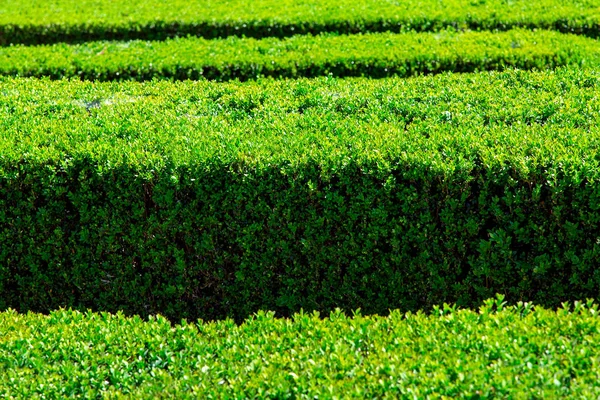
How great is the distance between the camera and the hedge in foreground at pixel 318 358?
3518 mm

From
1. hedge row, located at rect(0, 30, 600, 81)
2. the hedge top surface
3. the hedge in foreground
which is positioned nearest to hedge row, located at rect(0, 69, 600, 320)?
the hedge top surface

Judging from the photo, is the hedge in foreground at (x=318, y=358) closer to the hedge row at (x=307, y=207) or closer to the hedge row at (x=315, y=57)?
the hedge row at (x=307, y=207)

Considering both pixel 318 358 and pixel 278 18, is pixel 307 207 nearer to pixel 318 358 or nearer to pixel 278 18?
pixel 318 358

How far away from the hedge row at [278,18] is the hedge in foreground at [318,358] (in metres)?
7.05

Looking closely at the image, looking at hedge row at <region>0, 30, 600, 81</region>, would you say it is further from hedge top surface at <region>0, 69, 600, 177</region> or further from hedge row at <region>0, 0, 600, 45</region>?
hedge top surface at <region>0, 69, 600, 177</region>

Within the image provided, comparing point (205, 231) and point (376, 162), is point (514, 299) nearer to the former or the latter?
point (376, 162)

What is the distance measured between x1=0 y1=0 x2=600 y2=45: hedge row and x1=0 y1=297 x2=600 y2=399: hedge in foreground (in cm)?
705

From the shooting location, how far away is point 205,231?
550 centimetres

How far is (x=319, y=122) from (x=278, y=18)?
537 centimetres

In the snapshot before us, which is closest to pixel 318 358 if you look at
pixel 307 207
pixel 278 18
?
pixel 307 207

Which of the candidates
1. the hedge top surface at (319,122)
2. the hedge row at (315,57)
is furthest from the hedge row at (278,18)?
the hedge top surface at (319,122)

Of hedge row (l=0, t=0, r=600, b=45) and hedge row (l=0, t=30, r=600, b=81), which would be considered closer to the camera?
hedge row (l=0, t=30, r=600, b=81)

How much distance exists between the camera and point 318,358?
12.7ft

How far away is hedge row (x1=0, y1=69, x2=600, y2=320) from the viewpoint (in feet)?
16.7
